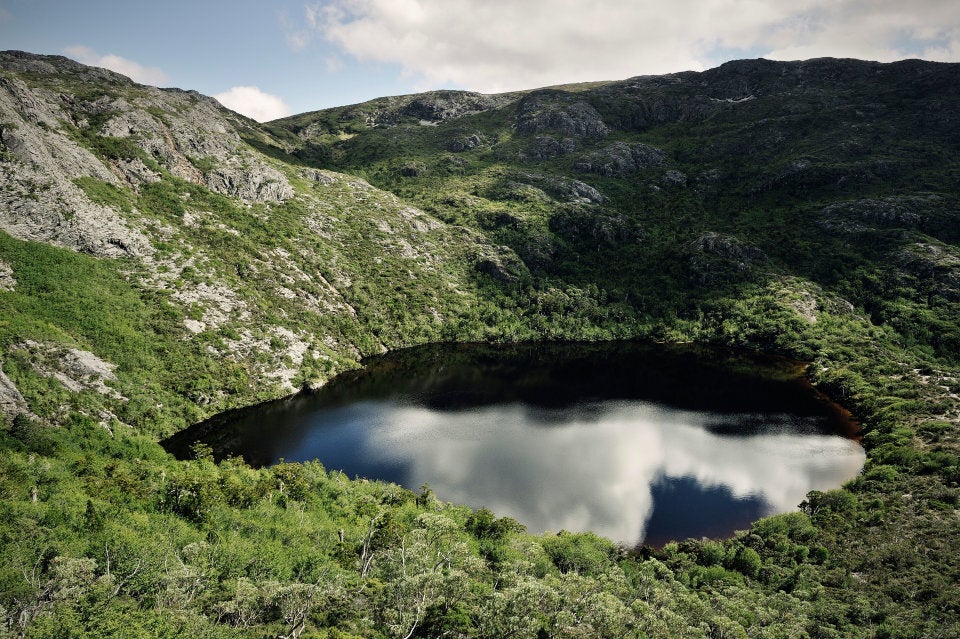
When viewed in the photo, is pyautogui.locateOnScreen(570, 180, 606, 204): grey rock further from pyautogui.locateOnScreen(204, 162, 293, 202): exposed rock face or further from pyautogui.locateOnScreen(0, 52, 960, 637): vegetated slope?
pyautogui.locateOnScreen(204, 162, 293, 202): exposed rock face

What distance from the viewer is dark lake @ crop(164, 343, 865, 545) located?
5959 cm

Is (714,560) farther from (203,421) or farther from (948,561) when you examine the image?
(203,421)

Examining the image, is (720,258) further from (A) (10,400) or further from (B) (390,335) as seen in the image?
(A) (10,400)

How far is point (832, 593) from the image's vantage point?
1665 inches

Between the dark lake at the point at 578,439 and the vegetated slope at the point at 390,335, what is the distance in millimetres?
5335

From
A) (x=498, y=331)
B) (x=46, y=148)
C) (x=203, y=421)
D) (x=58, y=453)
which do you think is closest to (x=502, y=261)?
(x=498, y=331)

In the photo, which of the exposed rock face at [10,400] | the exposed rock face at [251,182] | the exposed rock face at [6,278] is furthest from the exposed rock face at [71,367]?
the exposed rock face at [251,182]

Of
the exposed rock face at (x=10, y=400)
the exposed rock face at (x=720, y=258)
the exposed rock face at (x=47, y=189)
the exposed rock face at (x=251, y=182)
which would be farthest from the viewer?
the exposed rock face at (x=720, y=258)

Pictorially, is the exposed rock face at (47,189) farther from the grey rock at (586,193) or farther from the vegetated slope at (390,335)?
the grey rock at (586,193)

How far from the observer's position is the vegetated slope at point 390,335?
29.4m

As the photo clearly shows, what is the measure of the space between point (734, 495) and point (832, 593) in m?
20.4

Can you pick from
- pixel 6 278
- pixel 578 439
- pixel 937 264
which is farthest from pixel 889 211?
pixel 6 278

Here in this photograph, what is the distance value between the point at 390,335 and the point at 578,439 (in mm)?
61232

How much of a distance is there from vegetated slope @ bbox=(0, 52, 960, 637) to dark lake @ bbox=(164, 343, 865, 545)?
5335 millimetres
